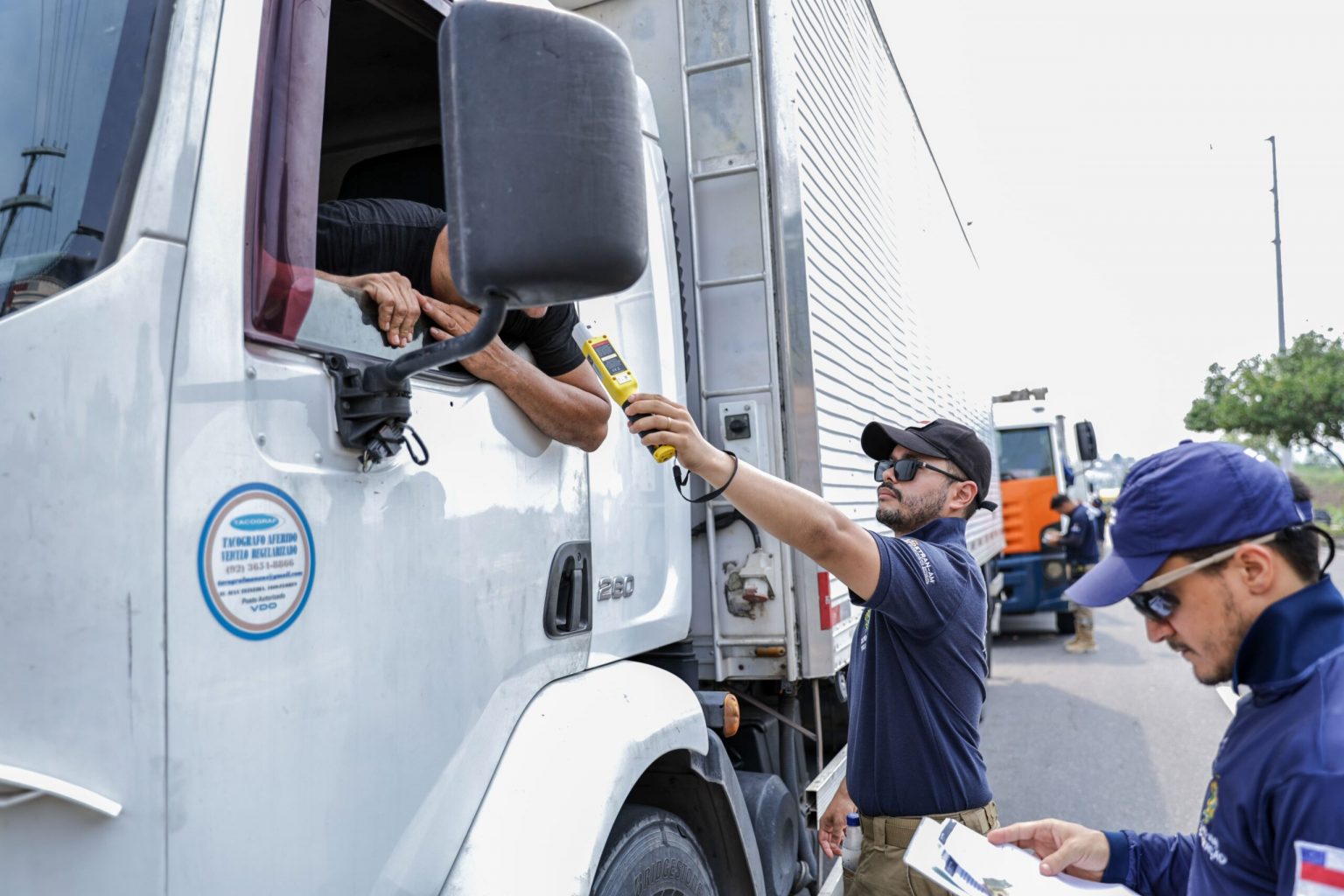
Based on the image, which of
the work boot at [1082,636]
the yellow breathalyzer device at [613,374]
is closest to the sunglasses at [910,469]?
the yellow breathalyzer device at [613,374]

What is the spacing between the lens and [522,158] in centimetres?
130

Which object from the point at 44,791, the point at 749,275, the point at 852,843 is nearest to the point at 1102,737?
the point at 852,843

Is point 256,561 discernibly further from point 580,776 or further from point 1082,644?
point 1082,644

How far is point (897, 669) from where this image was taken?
2477mm

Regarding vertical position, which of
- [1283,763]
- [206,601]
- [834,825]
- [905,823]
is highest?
[206,601]

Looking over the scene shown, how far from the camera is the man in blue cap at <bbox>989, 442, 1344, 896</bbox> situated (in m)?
1.13

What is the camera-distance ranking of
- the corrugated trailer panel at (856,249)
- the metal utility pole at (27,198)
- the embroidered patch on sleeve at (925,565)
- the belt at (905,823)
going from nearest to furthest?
1. the metal utility pole at (27,198)
2. the embroidered patch on sleeve at (925,565)
3. the belt at (905,823)
4. the corrugated trailer panel at (856,249)

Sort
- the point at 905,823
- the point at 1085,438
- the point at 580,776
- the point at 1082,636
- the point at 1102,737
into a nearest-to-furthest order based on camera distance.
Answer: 1. the point at 580,776
2. the point at 905,823
3. the point at 1102,737
4. the point at 1082,636
5. the point at 1085,438

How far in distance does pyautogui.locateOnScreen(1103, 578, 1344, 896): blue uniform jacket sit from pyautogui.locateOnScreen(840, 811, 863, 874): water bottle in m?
1.31

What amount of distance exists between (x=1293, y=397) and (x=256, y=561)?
31.9 m

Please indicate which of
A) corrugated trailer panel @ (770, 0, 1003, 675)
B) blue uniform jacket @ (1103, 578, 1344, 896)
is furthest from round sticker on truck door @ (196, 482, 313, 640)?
corrugated trailer panel @ (770, 0, 1003, 675)

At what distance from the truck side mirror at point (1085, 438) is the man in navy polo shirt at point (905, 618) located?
13.0 metres

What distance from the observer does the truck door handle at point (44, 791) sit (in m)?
1.08

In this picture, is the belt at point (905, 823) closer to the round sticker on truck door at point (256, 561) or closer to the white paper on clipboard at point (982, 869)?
the white paper on clipboard at point (982, 869)
